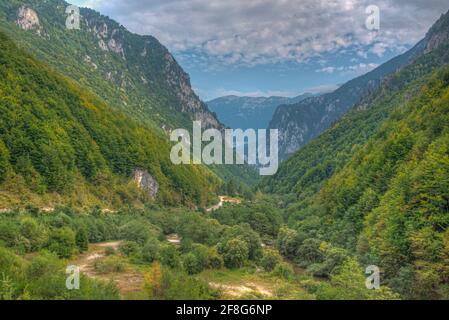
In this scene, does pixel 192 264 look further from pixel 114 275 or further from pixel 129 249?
pixel 129 249

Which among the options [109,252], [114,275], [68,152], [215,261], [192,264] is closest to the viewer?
[114,275]

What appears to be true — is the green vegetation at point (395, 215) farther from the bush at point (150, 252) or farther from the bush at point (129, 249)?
the bush at point (129, 249)

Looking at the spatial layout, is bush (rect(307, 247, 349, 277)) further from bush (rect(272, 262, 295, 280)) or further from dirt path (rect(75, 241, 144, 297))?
dirt path (rect(75, 241, 144, 297))

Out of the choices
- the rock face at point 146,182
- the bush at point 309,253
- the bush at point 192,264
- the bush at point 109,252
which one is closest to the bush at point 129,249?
the bush at point 109,252

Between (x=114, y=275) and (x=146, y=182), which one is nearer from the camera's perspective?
(x=114, y=275)

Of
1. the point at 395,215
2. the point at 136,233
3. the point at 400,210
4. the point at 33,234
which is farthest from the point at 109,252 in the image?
the point at 400,210

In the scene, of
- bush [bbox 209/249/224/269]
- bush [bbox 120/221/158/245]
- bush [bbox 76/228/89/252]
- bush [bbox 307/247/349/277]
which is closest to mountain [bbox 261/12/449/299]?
bush [bbox 307/247/349/277]
